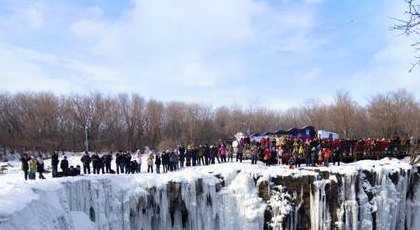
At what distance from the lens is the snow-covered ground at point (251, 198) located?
17234mm

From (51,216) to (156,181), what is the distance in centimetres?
688

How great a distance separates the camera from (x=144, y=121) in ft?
185

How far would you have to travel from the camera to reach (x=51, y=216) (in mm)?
12391

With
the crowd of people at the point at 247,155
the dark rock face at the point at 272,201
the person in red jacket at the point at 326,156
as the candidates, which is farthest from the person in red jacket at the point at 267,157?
the person in red jacket at the point at 326,156

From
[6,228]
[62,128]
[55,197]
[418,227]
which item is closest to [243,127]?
[62,128]

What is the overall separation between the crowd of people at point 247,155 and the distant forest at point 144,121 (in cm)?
2137

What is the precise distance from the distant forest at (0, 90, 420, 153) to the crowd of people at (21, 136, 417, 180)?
21.4 meters

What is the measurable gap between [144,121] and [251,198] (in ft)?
124

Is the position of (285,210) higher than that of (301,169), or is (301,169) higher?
(301,169)

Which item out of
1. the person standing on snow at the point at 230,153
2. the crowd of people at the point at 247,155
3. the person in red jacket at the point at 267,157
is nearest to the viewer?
the crowd of people at the point at 247,155

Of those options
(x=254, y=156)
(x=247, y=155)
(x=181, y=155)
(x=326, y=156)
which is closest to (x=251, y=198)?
(x=254, y=156)

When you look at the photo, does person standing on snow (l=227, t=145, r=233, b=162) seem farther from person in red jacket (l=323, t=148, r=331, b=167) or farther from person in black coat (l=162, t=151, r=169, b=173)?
person in red jacket (l=323, t=148, r=331, b=167)

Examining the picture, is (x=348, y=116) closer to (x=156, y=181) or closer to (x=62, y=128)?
(x=62, y=128)

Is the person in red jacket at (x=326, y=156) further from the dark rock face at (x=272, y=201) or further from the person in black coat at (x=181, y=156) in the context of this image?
the person in black coat at (x=181, y=156)
